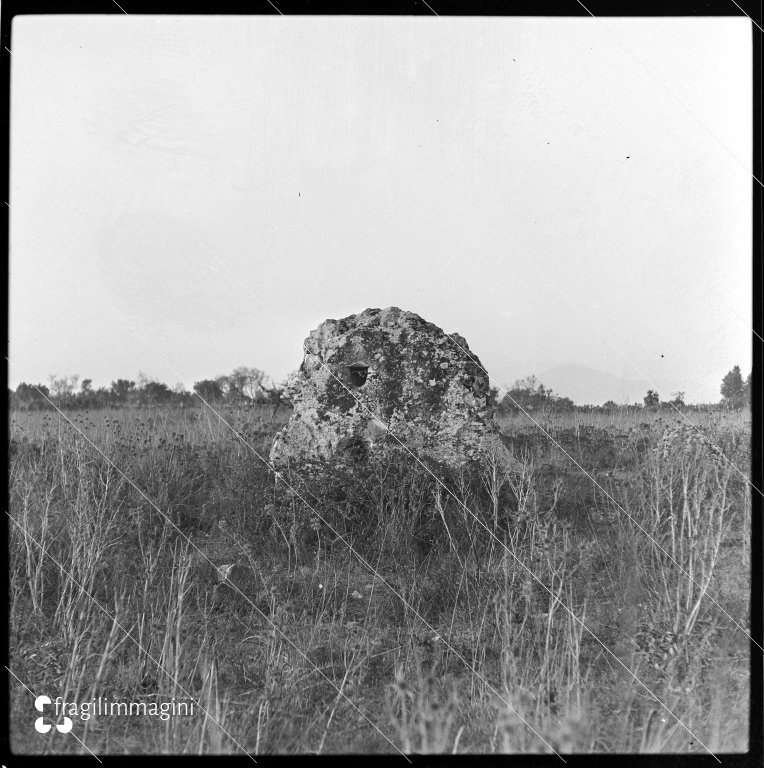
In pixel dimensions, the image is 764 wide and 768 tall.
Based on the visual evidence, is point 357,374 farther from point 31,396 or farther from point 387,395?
point 31,396

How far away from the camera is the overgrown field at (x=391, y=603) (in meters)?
2.54

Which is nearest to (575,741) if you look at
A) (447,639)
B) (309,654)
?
(447,639)

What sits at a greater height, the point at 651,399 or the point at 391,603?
the point at 651,399

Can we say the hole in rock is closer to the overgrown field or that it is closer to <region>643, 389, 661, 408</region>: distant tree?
the overgrown field

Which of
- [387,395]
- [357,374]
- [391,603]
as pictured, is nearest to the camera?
[391,603]

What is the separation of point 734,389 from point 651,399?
0.45 metres

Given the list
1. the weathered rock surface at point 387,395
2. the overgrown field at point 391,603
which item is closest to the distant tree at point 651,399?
the overgrown field at point 391,603

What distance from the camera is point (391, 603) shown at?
3.02 metres

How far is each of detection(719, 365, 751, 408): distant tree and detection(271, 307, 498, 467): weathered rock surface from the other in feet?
4.24

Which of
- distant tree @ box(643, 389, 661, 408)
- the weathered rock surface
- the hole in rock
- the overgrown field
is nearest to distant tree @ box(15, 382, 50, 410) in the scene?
the overgrown field

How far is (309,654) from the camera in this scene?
278 centimetres

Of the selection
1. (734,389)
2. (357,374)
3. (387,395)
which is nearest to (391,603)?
(387,395)

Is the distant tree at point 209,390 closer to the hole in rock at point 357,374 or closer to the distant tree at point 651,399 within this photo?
the hole in rock at point 357,374

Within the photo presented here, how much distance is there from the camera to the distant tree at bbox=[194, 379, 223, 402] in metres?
3.78
